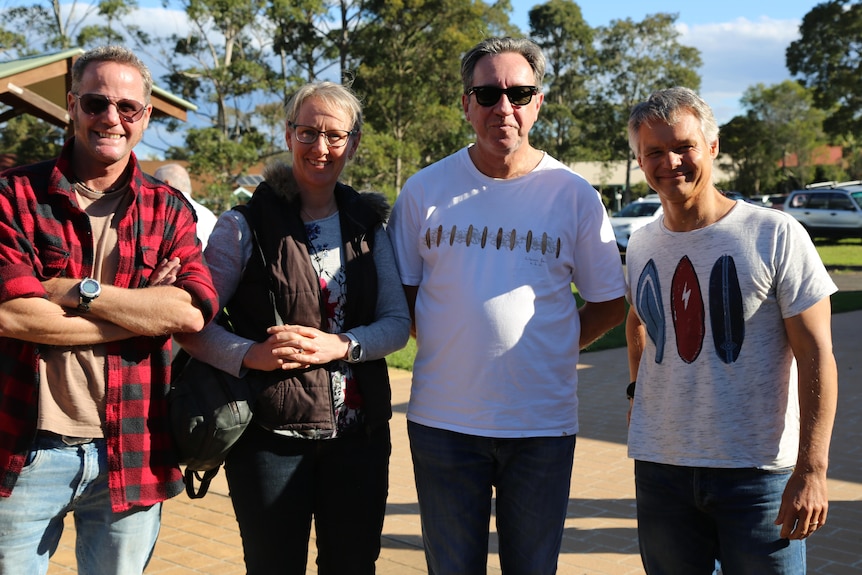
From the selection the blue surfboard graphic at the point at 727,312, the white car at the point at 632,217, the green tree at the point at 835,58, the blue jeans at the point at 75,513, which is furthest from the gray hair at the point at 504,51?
the green tree at the point at 835,58

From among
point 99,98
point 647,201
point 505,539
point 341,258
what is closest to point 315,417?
point 341,258

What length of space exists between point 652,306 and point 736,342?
0.31 metres

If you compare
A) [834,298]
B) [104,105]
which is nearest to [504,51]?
[104,105]

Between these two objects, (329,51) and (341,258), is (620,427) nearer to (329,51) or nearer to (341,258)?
(341,258)

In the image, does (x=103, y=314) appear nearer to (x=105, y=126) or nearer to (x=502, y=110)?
(x=105, y=126)

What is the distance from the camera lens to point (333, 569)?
2.99m

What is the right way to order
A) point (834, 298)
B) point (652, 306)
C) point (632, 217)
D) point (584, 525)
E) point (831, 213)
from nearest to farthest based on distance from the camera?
1. point (652, 306)
2. point (584, 525)
3. point (834, 298)
4. point (632, 217)
5. point (831, 213)

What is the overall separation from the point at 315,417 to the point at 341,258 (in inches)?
21.7

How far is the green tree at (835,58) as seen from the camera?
34719 mm

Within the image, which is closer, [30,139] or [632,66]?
[30,139]

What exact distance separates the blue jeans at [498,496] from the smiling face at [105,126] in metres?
1.34

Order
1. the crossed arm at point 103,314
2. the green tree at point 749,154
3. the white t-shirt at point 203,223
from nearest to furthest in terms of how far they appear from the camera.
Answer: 1. the crossed arm at point 103,314
2. the white t-shirt at point 203,223
3. the green tree at point 749,154

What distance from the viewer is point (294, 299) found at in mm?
2871

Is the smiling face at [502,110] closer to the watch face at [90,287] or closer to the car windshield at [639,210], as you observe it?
the watch face at [90,287]
